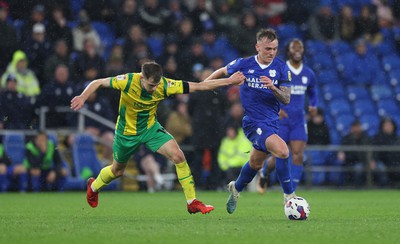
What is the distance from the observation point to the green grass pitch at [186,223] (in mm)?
8867

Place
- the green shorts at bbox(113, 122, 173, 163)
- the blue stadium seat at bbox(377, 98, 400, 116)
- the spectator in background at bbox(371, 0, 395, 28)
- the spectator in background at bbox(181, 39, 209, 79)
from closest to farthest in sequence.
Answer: the green shorts at bbox(113, 122, 173, 163), the spectator in background at bbox(181, 39, 209, 79), the blue stadium seat at bbox(377, 98, 400, 116), the spectator in background at bbox(371, 0, 395, 28)

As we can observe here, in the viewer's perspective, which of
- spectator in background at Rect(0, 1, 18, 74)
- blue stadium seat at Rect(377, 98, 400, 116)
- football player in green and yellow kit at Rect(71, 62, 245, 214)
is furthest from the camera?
blue stadium seat at Rect(377, 98, 400, 116)

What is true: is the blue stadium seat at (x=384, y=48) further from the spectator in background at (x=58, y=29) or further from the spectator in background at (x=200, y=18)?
the spectator in background at (x=58, y=29)

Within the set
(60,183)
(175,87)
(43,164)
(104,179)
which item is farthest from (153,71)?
(60,183)

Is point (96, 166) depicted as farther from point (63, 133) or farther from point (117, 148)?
point (117, 148)

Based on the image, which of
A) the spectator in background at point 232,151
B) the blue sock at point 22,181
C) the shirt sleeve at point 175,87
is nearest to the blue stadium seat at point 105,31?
the spectator in background at point 232,151

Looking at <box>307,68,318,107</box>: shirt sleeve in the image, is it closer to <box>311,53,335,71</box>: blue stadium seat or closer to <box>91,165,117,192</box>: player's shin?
<box>91,165,117,192</box>: player's shin

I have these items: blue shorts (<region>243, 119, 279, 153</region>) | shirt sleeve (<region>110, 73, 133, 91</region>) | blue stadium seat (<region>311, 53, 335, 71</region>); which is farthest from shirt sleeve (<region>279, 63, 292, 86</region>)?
blue stadium seat (<region>311, 53, 335, 71</region>)

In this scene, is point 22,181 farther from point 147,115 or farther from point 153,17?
point 147,115

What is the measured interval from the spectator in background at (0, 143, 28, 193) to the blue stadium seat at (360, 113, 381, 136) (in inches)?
358

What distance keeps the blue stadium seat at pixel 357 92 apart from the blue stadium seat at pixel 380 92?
17cm

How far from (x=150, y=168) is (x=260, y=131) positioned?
9.15 metres

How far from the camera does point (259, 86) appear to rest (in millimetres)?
12391

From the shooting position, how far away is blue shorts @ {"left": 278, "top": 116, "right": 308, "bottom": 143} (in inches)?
A: 596
